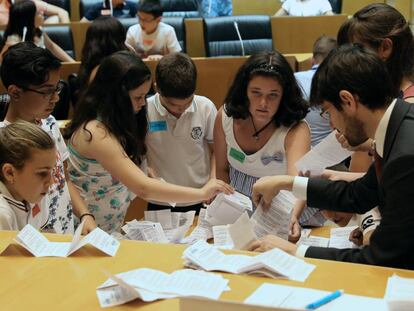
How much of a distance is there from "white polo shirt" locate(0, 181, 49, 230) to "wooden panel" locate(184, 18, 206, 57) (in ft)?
13.5

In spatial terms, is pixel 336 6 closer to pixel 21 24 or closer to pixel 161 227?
pixel 21 24

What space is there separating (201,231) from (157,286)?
83cm

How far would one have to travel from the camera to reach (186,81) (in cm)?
268

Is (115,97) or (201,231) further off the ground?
(115,97)

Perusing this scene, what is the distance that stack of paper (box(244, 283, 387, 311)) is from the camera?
129cm

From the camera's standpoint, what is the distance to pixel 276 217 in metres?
2.04

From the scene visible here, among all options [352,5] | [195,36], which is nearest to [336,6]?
[352,5]

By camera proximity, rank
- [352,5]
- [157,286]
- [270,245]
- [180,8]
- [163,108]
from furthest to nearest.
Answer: [352,5]
[180,8]
[163,108]
[270,245]
[157,286]

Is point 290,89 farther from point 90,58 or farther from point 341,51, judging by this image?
point 90,58

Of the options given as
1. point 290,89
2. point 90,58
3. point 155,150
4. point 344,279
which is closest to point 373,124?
point 344,279

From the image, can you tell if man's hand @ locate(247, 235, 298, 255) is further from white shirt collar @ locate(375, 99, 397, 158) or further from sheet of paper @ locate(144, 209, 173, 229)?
sheet of paper @ locate(144, 209, 173, 229)

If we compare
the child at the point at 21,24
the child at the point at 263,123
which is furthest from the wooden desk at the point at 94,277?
the child at the point at 21,24

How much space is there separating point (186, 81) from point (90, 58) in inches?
69.4

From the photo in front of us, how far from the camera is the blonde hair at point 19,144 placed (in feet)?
6.07
